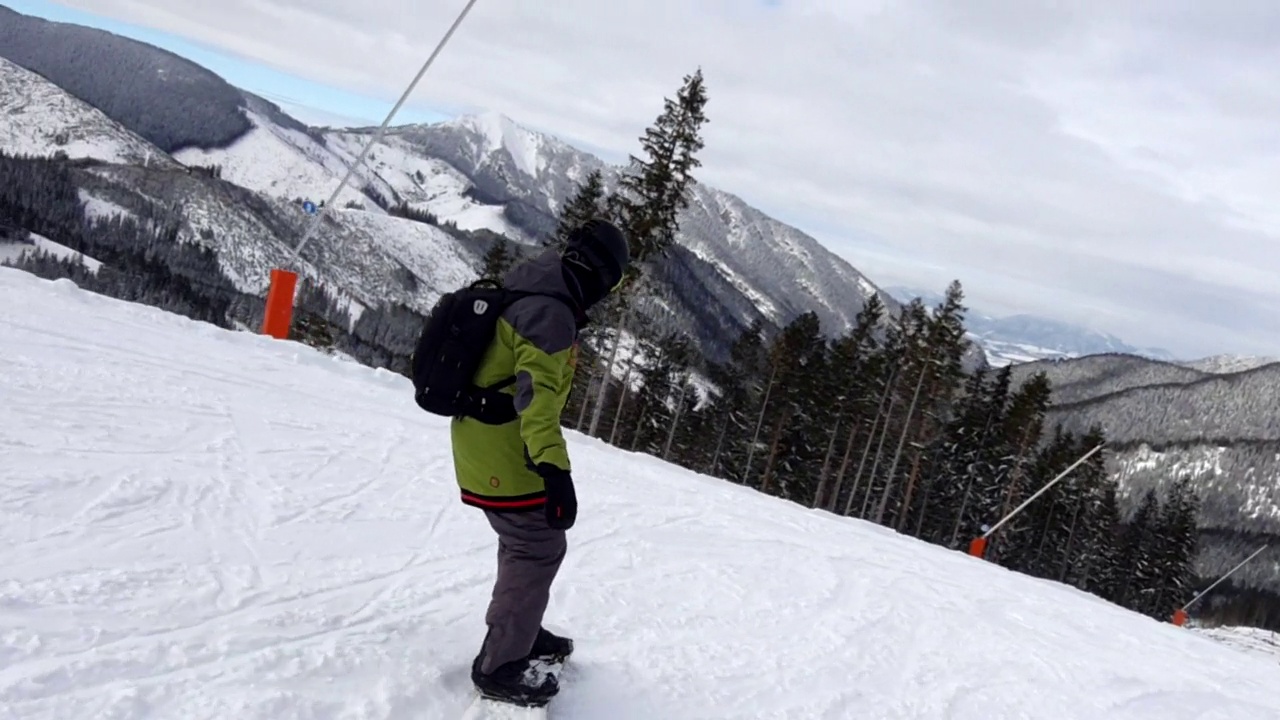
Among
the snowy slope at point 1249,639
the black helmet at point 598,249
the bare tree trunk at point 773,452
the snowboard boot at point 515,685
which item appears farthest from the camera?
the bare tree trunk at point 773,452

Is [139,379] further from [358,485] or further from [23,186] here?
[23,186]

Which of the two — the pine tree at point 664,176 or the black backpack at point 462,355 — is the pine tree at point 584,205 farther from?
the black backpack at point 462,355

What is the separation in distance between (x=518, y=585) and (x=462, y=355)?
1150 millimetres

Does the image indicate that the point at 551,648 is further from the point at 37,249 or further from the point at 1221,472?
the point at 1221,472

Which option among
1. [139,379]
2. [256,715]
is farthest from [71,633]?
[139,379]

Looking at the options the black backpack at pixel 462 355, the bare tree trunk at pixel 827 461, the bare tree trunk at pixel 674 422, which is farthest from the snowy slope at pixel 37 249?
the black backpack at pixel 462 355

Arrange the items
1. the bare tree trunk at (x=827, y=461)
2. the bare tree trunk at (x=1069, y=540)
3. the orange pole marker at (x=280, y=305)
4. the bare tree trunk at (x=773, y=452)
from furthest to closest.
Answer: the bare tree trunk at (x=1069, y=540) < the bare tree trunk at (x=773, y=452) < the bare tree trunk at (x=827, y=461) < the orange pole marker at (x=280, y=305)

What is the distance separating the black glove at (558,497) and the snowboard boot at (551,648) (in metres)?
1.13

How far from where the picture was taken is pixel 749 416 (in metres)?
39.6

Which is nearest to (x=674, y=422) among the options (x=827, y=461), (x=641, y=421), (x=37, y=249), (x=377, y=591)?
(x=641, y=421)

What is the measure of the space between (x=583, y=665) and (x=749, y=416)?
3536 centimetres

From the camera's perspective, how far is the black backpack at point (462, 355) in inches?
140

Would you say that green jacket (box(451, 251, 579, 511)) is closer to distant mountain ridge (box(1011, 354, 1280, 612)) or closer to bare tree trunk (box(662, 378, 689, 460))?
bare tree trunk (box(662, 378, 689, 460))

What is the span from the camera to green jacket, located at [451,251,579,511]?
11.1 feet
